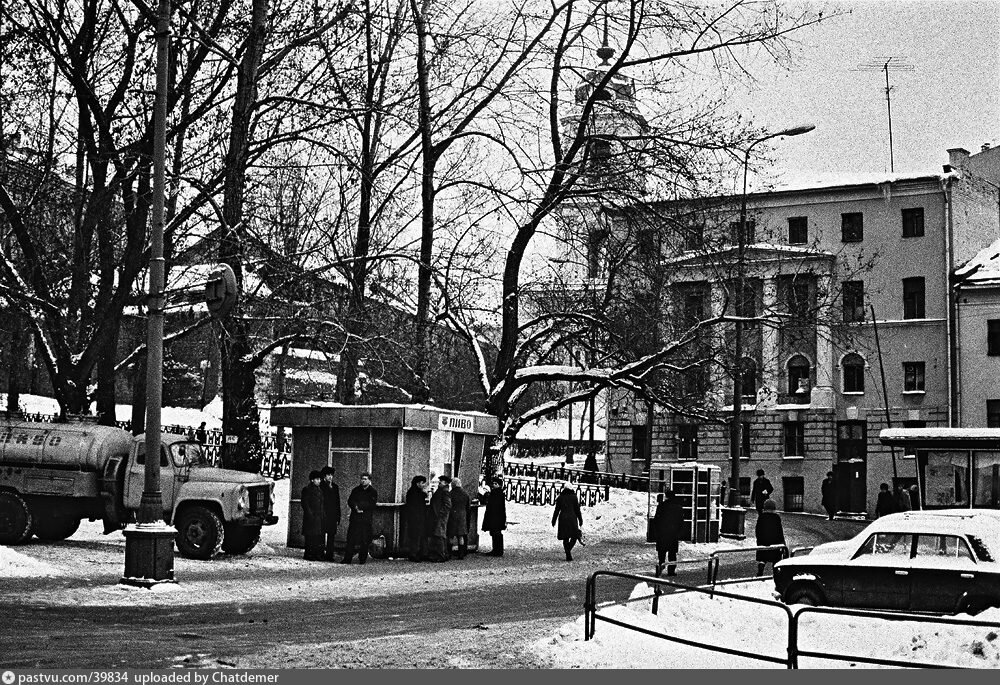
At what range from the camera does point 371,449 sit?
24.3 meters

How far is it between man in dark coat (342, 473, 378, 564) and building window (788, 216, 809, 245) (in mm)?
42210

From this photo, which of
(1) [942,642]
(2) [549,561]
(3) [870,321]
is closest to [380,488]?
(2) [549,561]

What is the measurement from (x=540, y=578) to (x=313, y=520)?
13.5 feet

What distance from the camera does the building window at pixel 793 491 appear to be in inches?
2322

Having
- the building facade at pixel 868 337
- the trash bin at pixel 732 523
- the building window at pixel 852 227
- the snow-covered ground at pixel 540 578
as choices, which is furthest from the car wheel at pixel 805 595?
the building window at pixel 852 227

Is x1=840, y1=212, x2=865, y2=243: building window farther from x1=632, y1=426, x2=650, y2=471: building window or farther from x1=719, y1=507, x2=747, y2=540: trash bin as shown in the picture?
x1=719, y1=507, x2=747, y2=540: trash bin

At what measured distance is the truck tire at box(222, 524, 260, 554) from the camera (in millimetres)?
23000

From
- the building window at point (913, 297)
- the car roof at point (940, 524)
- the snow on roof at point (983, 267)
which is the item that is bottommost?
the car roof at point (940, 524)

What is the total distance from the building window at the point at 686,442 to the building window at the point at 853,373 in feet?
24.4

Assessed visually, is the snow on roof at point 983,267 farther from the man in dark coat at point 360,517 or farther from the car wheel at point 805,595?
the car wheel at point 805,595

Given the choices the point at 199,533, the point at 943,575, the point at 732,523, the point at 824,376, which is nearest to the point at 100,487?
the point at 199,533

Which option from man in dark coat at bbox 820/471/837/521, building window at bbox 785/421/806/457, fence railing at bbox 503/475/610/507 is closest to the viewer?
fence railing at bbox 503/475/610/507

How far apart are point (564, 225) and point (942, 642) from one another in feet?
58.6

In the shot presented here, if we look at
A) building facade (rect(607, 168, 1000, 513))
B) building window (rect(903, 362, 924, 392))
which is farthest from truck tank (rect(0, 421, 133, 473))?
building window (rect(903, 362, 924, 392))
